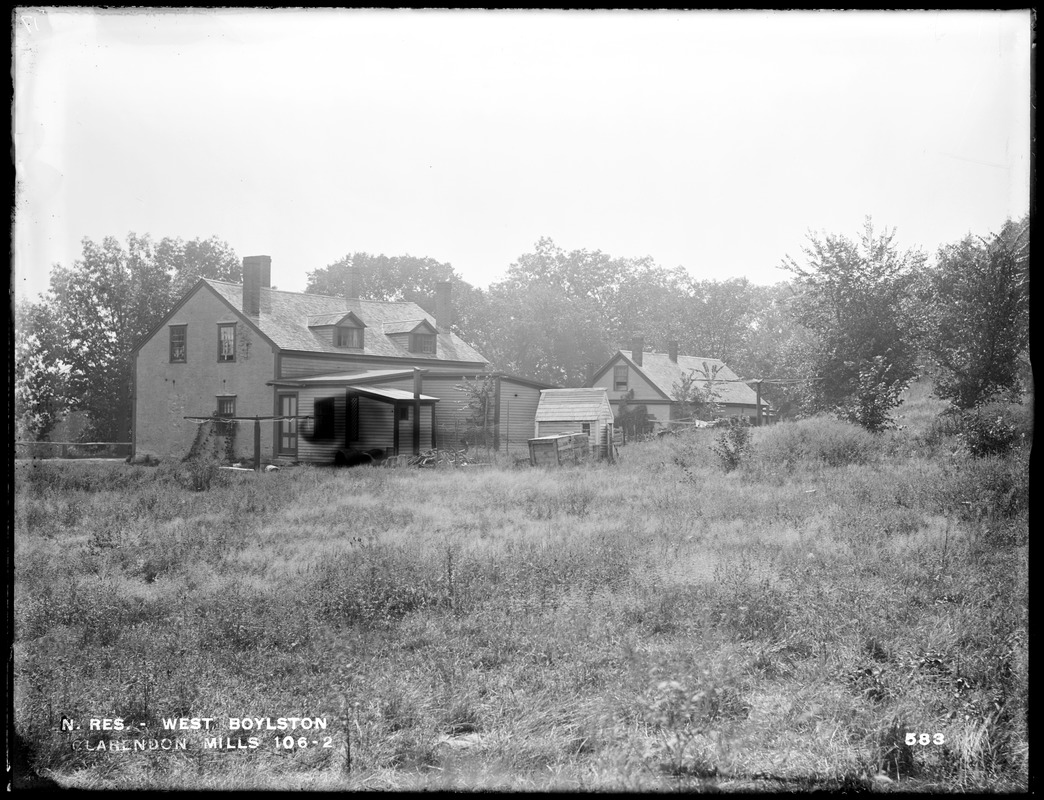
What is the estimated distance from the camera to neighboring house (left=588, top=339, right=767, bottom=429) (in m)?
6.08

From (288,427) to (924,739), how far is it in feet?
16.3

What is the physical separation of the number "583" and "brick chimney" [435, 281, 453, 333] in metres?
4.19

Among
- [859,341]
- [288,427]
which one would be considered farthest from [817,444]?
[288,427]

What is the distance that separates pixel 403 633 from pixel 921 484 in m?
4.86

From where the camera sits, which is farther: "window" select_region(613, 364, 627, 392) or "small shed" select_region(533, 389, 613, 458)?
"window" select_region(613, 364, 627, 392)

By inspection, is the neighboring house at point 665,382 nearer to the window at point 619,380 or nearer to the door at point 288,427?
the window at point 619,380

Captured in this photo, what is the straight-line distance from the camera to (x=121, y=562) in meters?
5.53

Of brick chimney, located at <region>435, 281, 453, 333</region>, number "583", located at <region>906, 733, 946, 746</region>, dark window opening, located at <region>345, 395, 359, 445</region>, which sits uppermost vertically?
brick chimney, located at <region>435, 281, 453, 333</region>

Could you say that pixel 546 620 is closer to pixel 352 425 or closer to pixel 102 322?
pixel 352 425

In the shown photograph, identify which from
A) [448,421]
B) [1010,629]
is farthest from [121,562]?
[1010,629]

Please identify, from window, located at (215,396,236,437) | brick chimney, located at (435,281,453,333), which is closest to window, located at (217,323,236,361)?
window, located at (215,396,236,437)

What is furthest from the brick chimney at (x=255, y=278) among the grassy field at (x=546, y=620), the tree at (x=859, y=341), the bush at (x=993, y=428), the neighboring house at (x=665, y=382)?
the bush at (x=993, y=428)

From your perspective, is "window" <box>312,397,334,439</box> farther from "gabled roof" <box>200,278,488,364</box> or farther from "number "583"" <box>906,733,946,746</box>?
"number "583"" <box>906,733,946,746</box>

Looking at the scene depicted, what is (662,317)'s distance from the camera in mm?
5863
